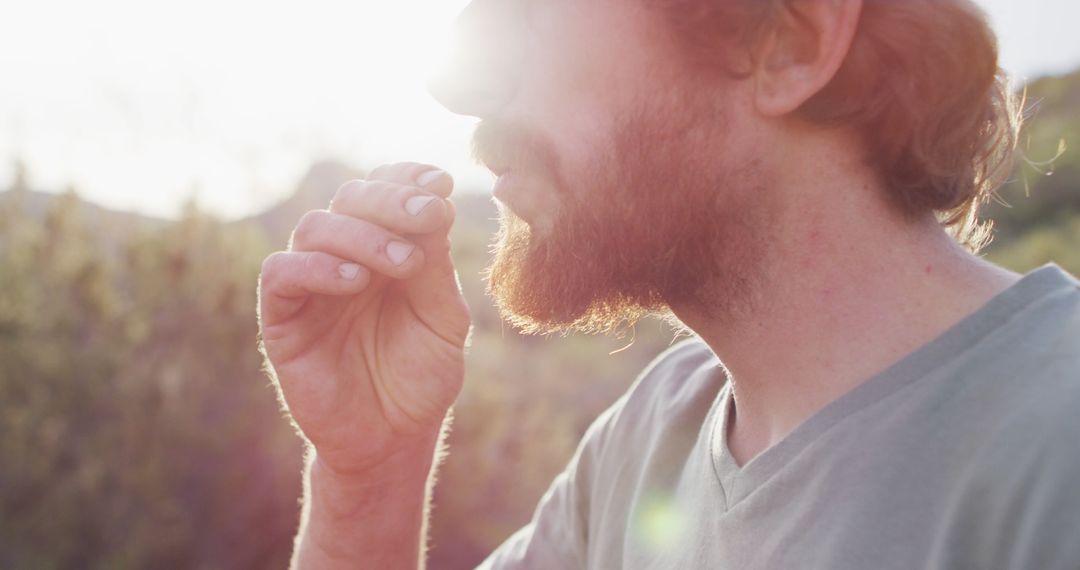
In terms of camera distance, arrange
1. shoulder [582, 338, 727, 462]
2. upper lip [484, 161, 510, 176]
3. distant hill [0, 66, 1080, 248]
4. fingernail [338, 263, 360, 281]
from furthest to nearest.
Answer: distant hill [0, 66, 1080, 248]
shoulder [582, 338, 727, 462]
upper lip [484, 161, 510, 176]
fingernail [338, 263, 360, 281]

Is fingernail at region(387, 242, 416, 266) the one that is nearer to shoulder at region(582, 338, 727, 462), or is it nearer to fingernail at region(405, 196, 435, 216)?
fingernail at region(405, 196, 435, 216)

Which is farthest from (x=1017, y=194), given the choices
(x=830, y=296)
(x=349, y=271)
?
(x=349, y=271)

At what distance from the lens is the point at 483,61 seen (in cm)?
173

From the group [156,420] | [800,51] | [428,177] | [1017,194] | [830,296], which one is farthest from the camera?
[1017,194]

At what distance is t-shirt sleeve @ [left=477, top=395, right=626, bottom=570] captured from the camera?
2.03m

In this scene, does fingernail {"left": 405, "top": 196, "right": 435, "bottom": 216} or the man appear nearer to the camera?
the man

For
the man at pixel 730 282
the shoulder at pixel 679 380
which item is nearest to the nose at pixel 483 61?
the man at pixel 730 282

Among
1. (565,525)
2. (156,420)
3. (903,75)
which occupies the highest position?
(903,75)

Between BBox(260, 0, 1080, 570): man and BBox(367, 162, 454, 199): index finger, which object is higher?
BBox(367, 162, 454, 199): index finger

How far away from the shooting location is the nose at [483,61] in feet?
5.60

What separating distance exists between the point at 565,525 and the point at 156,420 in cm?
389

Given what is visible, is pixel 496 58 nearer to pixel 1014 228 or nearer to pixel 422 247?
pixel 422 247

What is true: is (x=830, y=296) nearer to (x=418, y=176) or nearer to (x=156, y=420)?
(x=418, y=176)

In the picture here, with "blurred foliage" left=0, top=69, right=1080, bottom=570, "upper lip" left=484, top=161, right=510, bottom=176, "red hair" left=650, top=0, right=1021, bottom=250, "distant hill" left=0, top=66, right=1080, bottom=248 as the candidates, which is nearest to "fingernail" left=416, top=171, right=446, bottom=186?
"upper lip" left=484, top=161, right=510, bottom=176
